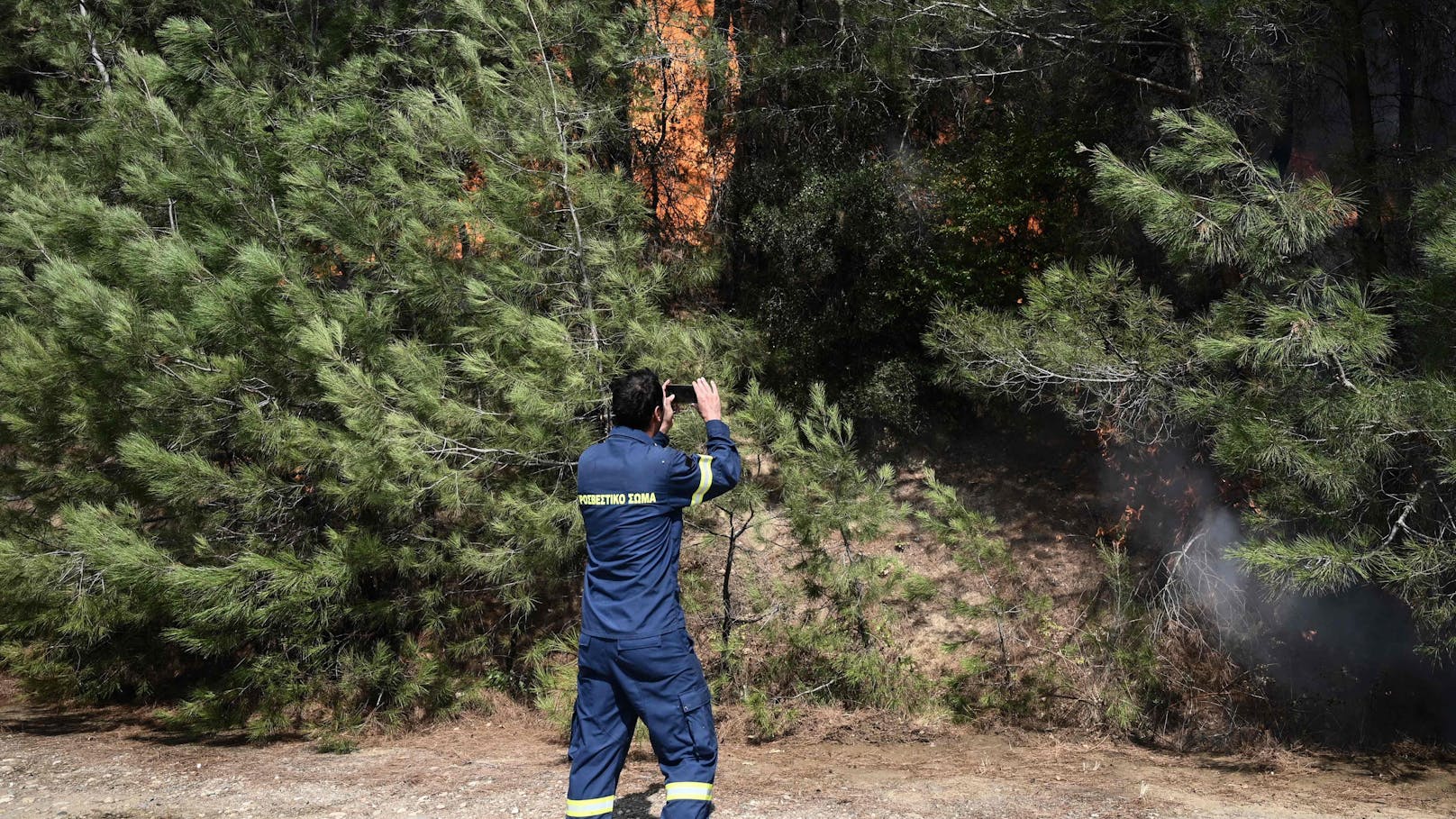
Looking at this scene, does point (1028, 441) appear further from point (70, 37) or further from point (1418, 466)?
point (70, 37)

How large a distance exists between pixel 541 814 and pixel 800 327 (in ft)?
20.3

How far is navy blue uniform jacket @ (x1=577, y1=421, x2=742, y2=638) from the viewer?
4754 millimetres

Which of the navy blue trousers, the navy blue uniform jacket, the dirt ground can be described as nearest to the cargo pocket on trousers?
the navy blue trousers

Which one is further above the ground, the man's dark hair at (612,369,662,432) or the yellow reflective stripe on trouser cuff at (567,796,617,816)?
the man's dark hair at (612,369,662,432)

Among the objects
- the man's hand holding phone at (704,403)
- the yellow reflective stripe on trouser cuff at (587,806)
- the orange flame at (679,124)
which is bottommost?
the yellow reflective stripe on trouser cuff at (587,806)

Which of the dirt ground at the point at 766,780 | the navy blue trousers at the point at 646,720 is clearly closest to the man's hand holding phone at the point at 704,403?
the navy blue trousers at the point at 646,720

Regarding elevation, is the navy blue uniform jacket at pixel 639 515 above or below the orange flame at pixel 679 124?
below

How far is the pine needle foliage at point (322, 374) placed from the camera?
25.3 ft

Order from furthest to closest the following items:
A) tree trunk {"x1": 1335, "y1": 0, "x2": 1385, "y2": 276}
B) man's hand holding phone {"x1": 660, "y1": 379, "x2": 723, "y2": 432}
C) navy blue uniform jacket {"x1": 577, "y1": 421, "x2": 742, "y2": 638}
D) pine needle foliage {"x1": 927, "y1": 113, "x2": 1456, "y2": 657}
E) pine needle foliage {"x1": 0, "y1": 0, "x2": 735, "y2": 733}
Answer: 1. pine needle foliage {"x1": 0, "y1": 0, "x2": 735, "y2": 733}
2. tree trunk {"x1": 1335, "y1": 0, "x2": 1385, "y2": 276}
3. pine needle foliage {"x1": 927, "y1": 113, "x2": 1456, "y2": 657}
4. man's hand holding phone {"x1": 660, "y1": 379, "x2": 723, "y2": 432}
5. navy blue uniform jacket {"x1": 577, "y1": 421, "x2": 742, "y2": 638}

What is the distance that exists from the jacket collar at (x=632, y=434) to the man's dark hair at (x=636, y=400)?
0.07 ft

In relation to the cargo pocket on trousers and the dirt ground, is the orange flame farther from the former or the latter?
the cargo pocket on trousers

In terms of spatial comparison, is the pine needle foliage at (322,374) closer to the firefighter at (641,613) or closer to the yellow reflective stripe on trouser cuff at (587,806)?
the firefighter at (641,613)

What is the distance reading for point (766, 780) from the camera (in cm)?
677

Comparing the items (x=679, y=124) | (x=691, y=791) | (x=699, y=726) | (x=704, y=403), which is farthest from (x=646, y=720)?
(x=679, y=124)
